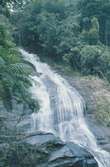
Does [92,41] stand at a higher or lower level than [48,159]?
higher

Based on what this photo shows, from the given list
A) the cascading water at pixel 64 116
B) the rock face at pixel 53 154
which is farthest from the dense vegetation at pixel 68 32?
the rock face at pixel 53 154

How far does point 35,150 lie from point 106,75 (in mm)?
11712

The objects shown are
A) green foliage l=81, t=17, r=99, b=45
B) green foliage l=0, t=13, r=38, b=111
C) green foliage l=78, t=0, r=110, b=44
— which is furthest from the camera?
green foliage l=78, t=0, r=110, b=44

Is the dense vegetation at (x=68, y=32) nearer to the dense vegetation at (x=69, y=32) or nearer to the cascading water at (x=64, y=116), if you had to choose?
the dense vegetation at (x=69, y=32)

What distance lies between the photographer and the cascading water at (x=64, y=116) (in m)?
13.6

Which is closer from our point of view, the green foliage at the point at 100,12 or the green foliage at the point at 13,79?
the green foliage at the point at 13,79

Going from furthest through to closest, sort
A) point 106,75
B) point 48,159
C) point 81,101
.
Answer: point 106,75, point 81,101, point 48,159

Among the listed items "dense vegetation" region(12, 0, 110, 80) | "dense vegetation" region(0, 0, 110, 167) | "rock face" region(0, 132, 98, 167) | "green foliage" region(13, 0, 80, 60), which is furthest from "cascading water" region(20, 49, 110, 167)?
"green foliage" region(13, 0, 80, 60)

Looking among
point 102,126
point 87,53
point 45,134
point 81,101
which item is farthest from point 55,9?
point 45,134

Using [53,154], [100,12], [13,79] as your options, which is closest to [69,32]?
[100,12]

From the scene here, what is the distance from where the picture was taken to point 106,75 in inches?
811

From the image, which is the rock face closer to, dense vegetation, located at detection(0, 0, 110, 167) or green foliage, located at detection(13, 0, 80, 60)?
dense vegetation, located at detection(0, 0, 110, 167)

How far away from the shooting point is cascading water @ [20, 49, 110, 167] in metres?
13.6

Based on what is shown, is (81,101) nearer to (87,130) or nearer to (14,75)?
(87,130)
